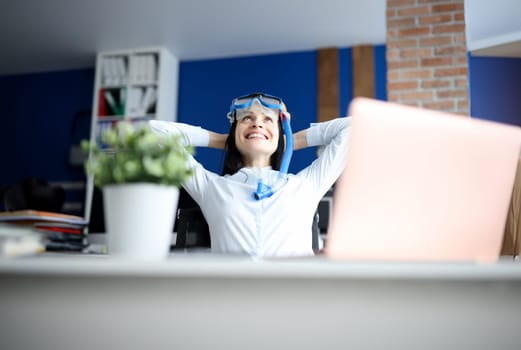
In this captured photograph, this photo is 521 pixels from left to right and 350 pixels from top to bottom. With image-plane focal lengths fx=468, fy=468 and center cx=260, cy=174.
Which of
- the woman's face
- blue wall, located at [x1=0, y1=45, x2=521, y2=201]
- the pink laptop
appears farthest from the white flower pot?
blue wall, located at [x1=0, y1=45, x2=521, y2=201]

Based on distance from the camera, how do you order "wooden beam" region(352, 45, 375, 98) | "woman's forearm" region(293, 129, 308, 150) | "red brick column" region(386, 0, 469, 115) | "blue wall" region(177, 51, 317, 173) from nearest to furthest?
"woman's forearm" region(293, 129, 308, 150), "red brick column" region(386, 0, 469, 115), "wooden beam" region(352, 45, 375, 98), "blue wall" region(177, 51, 317, 173)

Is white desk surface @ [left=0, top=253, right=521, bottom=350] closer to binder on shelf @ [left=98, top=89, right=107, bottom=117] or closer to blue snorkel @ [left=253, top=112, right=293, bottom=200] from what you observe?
blue snorkel @ [left=253, top=112, right=293, bottom=200]

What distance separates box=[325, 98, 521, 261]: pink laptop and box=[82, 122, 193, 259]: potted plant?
25 centimetres

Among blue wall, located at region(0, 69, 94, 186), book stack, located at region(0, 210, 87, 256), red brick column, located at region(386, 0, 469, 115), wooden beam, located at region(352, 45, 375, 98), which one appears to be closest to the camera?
book stack, located at region(0, 210, 87, 256)

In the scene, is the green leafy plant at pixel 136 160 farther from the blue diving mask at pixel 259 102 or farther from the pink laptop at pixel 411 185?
the blue diving mask at pixel 259 102

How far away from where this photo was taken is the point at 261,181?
1603mm

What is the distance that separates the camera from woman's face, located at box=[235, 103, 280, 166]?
1652mm

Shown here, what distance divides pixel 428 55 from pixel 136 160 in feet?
9.24

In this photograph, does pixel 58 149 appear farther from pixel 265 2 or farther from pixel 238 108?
pixel 238 108

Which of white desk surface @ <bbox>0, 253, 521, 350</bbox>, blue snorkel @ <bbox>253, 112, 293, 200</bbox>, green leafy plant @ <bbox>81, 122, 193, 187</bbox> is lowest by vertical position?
white desk surface @ <bbox>0, 253, 521, 350</bbox>

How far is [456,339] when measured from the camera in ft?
1.87

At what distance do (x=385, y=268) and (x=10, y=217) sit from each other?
7.53 ft

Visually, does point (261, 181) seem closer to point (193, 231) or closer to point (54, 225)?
point (193, 231)

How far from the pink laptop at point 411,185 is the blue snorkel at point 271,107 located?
0.86 meters
